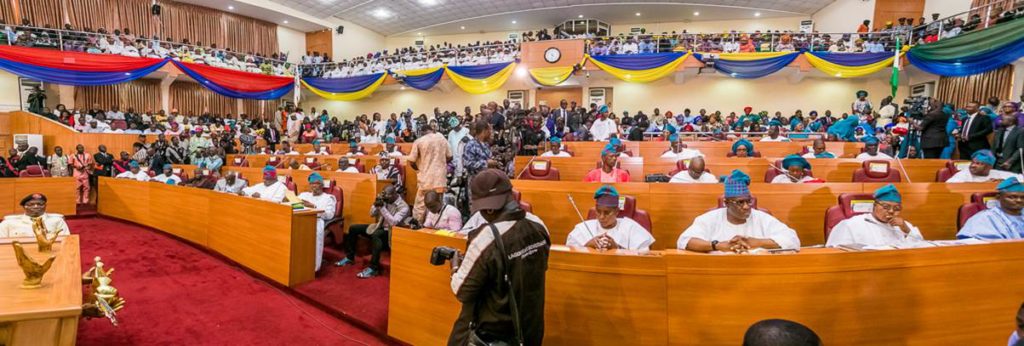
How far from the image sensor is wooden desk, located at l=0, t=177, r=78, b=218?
7.43 meters

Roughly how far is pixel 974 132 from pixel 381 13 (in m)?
17.9

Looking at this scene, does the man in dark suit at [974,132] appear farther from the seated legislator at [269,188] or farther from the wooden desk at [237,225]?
the seated legislator at [269,188]

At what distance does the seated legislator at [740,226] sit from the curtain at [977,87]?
10.3 m

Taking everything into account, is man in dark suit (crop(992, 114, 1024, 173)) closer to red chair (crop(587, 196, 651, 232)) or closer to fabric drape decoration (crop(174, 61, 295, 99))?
red chair (crop(587, 196, 651, 232))

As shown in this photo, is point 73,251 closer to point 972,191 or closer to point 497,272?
point 497,272

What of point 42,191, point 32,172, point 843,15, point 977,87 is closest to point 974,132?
point 977,87

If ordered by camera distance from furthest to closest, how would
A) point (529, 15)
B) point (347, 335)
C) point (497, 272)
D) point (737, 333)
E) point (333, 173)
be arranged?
point (529, 15), point (333, 173), point (347, 335), point (737, 333), point (497, 272)

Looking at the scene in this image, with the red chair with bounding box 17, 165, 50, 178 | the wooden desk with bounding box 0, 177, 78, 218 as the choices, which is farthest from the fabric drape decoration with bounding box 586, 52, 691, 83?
the red chair with bounding box 17, 165, 50, 178

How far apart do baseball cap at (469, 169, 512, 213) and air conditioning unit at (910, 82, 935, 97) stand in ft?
50.5

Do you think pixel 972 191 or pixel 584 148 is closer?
pixel 972 191

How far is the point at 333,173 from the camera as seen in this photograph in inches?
245

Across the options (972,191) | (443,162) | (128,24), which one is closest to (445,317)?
(443,162)

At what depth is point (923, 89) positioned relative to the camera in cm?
1266

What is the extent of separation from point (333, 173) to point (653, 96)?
12.1 metres
